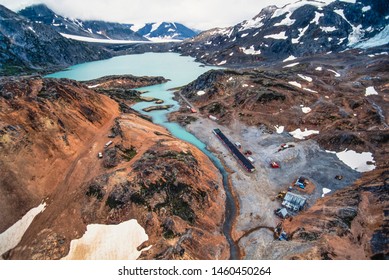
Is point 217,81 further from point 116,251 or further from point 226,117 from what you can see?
point 116,251

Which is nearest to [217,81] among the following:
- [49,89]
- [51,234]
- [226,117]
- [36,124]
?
[226,117]

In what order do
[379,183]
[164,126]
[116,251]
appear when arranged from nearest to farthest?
[116,251], [379,183], [164,126]

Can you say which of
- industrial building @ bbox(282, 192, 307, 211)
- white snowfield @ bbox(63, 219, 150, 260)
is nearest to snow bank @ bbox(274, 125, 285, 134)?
industrial building @ bbox(282, 192, 307, 211)

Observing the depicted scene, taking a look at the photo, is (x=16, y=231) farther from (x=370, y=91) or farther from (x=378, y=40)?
(x=378, y=40)

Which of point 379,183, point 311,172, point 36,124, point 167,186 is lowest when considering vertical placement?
point 311,172

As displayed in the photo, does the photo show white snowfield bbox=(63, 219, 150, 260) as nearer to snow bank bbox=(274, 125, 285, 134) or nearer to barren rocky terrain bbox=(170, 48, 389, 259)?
barren rocky terrain bbox=(170, 48, 389, 259)

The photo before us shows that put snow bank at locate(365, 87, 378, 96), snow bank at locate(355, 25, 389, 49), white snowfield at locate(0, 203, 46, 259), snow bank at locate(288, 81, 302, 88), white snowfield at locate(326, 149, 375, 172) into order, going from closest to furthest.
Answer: white snowfield at locate(0, 203, 46, 259) → white snowfield at locate(326, 149, 375, 172) → snow bank at locate(365, 87, 378, 96) → snow bank at locate(288, 81, 302, 88) → snow bank at locate(355, 25, 389, 49)
